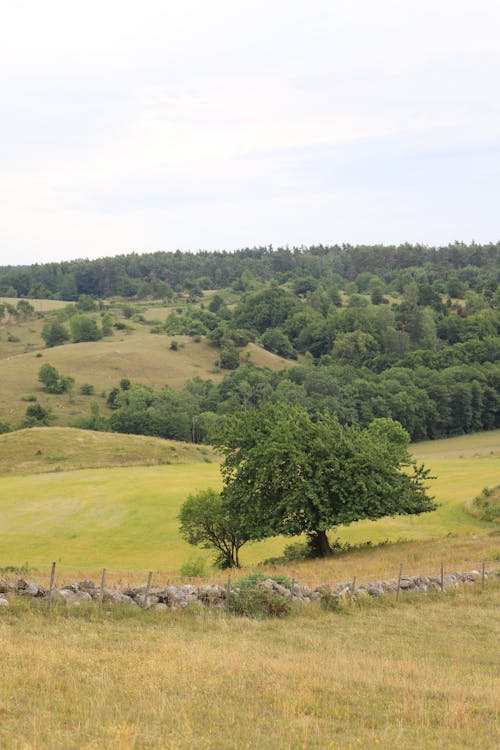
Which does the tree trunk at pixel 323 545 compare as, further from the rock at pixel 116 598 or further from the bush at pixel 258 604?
the rock at pixel 116 598

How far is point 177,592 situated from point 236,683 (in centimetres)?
876

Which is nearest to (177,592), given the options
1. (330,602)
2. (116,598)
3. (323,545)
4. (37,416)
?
(116,598)

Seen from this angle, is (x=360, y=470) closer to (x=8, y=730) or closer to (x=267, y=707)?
(x=267, y=707)

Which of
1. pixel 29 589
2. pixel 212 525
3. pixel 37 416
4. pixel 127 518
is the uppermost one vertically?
pixel 29 589

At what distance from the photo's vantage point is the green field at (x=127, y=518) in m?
54.8

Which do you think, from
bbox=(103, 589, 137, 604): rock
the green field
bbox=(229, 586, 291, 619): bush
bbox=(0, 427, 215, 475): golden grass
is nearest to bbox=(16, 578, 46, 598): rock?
bbox=(103, 589, 137, 604): rock

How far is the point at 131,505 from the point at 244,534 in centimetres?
2455

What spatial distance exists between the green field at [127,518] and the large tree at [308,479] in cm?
750

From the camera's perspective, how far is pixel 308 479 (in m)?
46.0

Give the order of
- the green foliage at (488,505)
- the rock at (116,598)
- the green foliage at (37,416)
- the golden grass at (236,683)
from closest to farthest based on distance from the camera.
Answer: the golden grass at (236,683), the rock at (116,598), the green foliage at (488,505), the green foliage at (37,416)

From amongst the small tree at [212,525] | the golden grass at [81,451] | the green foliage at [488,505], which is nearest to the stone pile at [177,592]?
the small tree at [212,525]

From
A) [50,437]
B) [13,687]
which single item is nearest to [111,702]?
[13,687]

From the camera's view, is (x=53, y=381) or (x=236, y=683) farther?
(x=53, y=381)

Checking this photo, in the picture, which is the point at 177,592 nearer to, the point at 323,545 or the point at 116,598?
the point at 116,598
